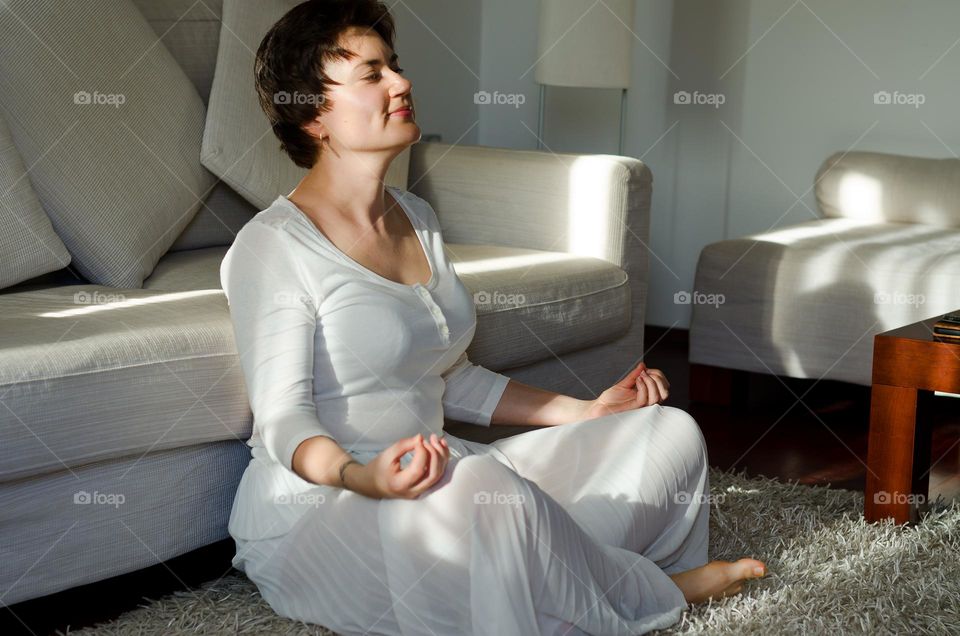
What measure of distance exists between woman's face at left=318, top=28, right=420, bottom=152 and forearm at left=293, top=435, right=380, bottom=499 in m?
0.42

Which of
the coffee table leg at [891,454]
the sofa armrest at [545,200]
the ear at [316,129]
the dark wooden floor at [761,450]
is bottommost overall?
the dark wooden floor at [761,450]

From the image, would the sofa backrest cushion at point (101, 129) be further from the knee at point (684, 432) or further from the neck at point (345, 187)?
the knee at point (684, 432)

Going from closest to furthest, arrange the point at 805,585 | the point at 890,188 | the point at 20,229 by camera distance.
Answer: the point at 805,585 < the point at 20,229 < the point at 890,188

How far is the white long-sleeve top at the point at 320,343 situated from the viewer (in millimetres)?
1479

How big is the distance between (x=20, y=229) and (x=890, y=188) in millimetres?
2325

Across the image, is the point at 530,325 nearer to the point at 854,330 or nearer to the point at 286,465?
the point at 286,465

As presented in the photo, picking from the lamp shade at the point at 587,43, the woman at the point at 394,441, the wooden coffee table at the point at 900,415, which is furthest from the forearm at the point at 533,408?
the lamp shade at the point at 587,43

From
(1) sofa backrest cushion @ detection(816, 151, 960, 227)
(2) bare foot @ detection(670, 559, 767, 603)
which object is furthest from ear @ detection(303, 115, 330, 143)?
(1) sofa backrest cushion @ detection(816, 151, 960, 227)

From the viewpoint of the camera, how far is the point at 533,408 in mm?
1805

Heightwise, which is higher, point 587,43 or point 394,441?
point 587,43

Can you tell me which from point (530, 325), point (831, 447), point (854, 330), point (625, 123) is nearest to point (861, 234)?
point (854, 330)

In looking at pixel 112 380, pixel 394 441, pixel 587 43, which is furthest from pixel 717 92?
pixel 112 380

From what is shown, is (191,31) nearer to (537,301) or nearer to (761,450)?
(537,301)

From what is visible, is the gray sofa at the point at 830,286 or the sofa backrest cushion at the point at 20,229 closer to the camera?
the sofa backrest cushion at the point at 20,229
